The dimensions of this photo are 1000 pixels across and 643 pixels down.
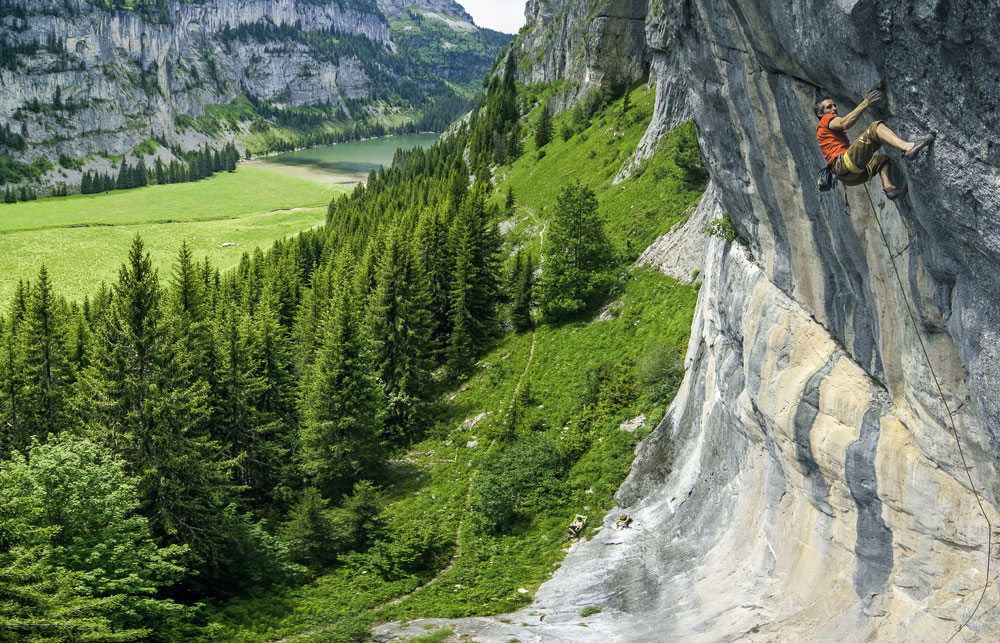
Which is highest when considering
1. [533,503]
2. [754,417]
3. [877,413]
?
[877,413]

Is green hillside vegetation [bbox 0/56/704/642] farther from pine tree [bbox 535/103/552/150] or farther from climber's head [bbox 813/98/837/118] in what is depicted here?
pine tree [bbox 535/103/552/150]

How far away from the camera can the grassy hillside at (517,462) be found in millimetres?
22188

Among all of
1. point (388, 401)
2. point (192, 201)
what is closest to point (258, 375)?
point (388, 401)

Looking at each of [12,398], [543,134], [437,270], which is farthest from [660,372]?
[543,134]

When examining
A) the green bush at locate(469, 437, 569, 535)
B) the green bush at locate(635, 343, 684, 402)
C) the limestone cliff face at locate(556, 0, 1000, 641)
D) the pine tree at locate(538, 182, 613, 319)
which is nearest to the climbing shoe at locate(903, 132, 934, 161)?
the limestone cliff face at locate(556, 0, 1000, 641)

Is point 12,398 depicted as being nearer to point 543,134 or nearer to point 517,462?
point 517,462

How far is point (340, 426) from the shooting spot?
31922 millimetres

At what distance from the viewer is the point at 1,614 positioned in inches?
520

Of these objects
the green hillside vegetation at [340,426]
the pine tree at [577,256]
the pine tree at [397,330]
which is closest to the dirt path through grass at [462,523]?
the green hillside vegetation at [340,426]

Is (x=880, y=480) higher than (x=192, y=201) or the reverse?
the reverse

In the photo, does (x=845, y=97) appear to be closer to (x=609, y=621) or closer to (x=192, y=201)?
(x=609, y=621)

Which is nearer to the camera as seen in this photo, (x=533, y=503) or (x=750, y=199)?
(x=750, y=199)

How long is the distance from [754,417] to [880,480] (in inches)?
188

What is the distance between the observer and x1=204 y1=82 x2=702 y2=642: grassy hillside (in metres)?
22.2
